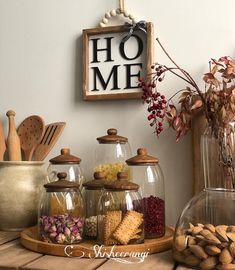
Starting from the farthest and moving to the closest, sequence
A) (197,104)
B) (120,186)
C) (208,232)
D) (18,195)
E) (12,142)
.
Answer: (12,142) → (18,195) → (197,104) → (120,186) → (208,232)

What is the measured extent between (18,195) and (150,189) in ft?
1.15

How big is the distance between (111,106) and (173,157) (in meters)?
0.23

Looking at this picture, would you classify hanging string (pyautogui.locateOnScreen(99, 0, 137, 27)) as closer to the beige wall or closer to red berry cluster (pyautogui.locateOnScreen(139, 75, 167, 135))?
the beige wall

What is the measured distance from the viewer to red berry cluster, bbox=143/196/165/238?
97 cm

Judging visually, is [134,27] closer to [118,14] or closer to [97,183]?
[118,14]

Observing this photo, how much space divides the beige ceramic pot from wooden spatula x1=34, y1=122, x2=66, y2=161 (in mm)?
82

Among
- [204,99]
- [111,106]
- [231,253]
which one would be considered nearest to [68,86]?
[111,106]

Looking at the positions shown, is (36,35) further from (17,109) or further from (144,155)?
(144,155)

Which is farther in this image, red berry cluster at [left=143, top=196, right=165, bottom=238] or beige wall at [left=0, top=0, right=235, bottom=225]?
beige wall at [left=0, top=0, right=235, bottom=225]

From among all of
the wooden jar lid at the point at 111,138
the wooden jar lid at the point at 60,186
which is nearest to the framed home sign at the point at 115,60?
the wooden jar lid at the point at 111,138

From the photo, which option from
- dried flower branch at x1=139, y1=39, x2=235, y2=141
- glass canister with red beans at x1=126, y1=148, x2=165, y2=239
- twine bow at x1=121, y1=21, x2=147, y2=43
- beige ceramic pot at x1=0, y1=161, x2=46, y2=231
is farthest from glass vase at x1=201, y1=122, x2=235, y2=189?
beige ceramic pot at x1=0, y1=161, x2=46, y2=231

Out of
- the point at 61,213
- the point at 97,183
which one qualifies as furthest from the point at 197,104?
the point at 61,213

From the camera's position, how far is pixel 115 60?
1.20m

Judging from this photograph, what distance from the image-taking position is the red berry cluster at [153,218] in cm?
97
